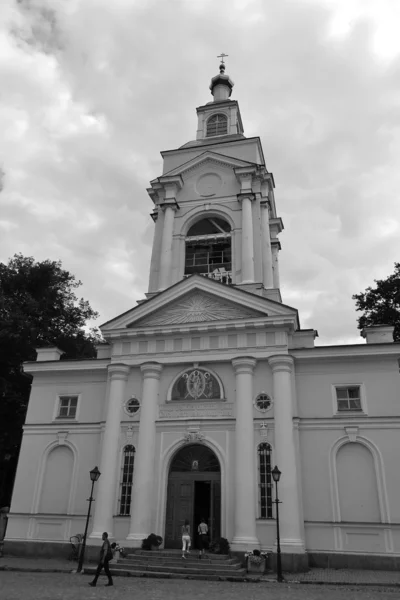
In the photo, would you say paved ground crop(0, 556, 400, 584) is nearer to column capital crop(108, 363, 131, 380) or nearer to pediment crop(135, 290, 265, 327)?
column capital crop(108, 363, 131, 380)

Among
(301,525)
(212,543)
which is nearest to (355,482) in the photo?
(301,525)

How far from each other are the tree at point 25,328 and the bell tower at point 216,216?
9.85 m

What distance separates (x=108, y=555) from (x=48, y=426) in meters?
9.22

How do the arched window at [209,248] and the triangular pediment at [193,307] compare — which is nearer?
the triangular pediment at [193,307]

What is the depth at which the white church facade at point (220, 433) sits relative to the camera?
18219mm

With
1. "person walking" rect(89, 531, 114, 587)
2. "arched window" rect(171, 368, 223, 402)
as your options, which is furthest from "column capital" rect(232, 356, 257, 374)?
"person walking" rect(89, 531, 114, 587)

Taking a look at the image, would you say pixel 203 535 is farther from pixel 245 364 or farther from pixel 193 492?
pixel 245 364

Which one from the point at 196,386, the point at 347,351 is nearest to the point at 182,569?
the point at 196,386

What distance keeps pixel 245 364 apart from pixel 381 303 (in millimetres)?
17595

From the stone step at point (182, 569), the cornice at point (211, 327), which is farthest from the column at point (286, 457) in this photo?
the stone step at point (182, 569)

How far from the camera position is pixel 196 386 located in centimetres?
2114

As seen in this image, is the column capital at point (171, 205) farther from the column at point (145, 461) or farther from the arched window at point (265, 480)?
the arched window at point (265, 480)

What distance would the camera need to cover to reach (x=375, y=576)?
15883 millimetres

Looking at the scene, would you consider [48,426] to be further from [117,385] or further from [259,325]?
[259,325]
